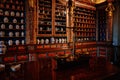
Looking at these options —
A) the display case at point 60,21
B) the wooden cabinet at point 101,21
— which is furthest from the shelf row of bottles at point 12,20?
the wooden cabinet at point 101,21

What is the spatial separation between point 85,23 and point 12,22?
3045mm

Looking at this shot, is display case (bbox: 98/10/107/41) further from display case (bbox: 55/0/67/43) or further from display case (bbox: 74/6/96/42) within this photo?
display case (bbox: 55/0/67/43)

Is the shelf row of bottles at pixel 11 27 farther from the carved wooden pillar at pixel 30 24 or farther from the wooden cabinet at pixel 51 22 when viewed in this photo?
the wooden cabinet at pixel 51 22

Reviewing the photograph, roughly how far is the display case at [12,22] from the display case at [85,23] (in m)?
2.17

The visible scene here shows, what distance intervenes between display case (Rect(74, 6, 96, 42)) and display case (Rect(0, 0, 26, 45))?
2.17 metres

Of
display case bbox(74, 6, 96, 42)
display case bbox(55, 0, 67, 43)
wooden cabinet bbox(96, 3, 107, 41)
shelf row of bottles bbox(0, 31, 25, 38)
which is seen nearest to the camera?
shelf row of bottles bbox(0, 31, 25, 38)

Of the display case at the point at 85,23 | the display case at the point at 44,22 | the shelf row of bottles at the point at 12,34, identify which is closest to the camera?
the shelf row of bottles at the point at 12,34

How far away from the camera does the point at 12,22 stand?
144 inches

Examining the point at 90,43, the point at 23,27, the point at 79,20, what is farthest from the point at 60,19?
the point at 90,43

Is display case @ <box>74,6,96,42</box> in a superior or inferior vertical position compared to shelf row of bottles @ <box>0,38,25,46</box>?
superior

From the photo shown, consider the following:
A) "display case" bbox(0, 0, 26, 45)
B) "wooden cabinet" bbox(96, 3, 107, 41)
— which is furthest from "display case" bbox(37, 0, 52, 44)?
"wooden cabinet" bbox(96, 3, 107, 41)

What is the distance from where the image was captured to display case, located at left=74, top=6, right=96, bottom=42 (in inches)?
204

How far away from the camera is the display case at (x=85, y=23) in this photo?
518cm

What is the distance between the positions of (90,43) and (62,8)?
6.58 feet
